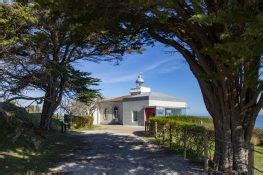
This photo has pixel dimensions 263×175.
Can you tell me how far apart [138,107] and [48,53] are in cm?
1984

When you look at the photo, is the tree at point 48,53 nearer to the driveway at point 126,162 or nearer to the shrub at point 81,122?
the driveway at point 126,162

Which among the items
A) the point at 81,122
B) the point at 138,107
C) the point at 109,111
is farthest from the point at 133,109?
the point at 81,122

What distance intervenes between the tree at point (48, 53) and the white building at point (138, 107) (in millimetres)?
14500

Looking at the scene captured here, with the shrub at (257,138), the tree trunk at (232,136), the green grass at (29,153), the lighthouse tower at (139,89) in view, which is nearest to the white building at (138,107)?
the lighthouse tower at (139,89)

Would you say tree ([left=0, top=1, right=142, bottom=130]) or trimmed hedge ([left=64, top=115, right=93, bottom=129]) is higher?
tree ([left=0, top=1, right=142, bottom=130])

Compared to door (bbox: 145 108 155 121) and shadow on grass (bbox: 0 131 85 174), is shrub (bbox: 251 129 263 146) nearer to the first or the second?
shadow on grass (bbox: 0 131 85 174)

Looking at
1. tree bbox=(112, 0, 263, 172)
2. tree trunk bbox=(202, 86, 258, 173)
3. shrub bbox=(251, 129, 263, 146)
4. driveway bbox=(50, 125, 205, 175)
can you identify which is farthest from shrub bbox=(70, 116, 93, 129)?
tree trunk bbox=(202, 86, 258, 173)

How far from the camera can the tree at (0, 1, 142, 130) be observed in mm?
17516

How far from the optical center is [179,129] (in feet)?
60.3

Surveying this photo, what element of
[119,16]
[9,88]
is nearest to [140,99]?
[9,88]

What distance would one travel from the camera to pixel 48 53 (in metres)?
22.0

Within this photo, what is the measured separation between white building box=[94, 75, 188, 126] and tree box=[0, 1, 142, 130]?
47.6 ft

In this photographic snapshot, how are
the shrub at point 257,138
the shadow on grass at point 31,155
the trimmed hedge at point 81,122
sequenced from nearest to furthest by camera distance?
1. the shadow on grass at point 31,155
2. the shrub at point 257,138
3. the trimmed hedge at point 81,122

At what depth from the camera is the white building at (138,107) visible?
3950 centimetres
